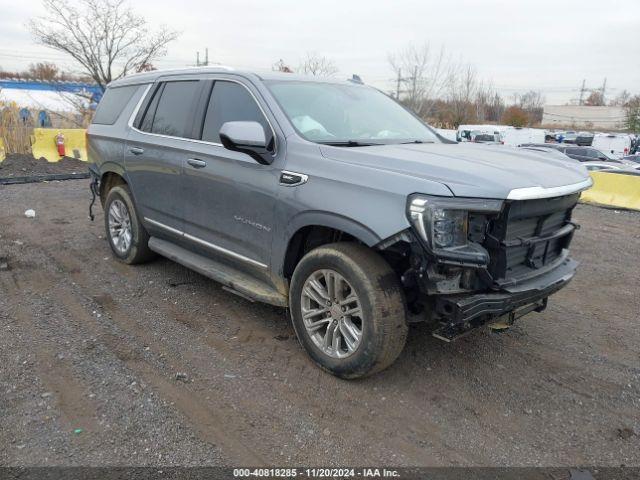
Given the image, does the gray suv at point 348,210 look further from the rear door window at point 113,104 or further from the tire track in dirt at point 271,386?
the rear door window at point 113,104

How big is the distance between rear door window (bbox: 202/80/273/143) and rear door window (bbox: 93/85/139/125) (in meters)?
1.63

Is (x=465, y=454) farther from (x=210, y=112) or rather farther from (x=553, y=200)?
(x=210, y=112)

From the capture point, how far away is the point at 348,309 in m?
3.25

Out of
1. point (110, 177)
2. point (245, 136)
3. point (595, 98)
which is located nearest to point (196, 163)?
point (245, 136)

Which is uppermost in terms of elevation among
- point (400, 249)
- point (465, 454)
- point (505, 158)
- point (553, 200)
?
point (505, 158)

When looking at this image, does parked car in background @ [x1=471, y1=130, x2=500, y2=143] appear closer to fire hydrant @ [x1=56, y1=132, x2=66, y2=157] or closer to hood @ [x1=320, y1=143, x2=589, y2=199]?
fire hydrant @ [x1=56, y1=132, x2=66, y2=157]

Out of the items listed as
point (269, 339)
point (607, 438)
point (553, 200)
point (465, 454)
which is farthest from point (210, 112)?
point (607, 438)

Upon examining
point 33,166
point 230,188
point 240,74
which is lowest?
point 33,166

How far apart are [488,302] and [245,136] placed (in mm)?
1901

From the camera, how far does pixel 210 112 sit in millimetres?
4223

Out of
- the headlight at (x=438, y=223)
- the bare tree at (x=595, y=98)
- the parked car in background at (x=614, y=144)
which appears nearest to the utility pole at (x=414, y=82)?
the parked car in background at (x=614, y=144)

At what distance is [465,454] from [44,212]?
8047 mm

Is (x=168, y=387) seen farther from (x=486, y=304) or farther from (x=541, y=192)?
(x=541, y=192)

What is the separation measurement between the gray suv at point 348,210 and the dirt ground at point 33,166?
9630 millimetres
